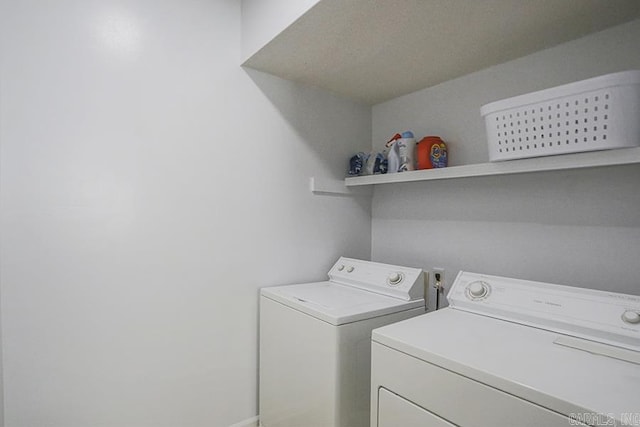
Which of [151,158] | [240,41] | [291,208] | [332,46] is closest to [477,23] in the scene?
[332,46]

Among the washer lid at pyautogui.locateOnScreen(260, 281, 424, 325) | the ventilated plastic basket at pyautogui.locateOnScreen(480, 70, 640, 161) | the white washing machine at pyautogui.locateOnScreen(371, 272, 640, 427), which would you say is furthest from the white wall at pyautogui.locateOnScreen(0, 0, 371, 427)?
the ventilated plastic basket at pyautogui.locateOnScreen(480, 70, 640, 161)

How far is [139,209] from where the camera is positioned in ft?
4.76

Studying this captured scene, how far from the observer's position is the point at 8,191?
1190mm

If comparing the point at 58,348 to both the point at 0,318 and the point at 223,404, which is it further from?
the point at 223,404

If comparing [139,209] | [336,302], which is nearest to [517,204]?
[336,302]

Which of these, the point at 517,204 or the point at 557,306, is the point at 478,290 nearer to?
the point at 557,306

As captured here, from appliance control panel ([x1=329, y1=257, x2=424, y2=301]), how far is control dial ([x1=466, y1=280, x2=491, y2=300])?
254 mm

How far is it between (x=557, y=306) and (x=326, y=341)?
2.89ft

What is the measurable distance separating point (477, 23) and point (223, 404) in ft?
7.10

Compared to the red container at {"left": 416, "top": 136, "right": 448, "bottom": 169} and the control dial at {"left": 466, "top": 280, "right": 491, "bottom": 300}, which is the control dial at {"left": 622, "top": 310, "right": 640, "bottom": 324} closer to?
the control dial at {"left": 466, "top": 280, "right": 491, "bottom": 300}

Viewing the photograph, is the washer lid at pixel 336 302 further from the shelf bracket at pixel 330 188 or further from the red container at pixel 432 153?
the red container at pixel 432 153

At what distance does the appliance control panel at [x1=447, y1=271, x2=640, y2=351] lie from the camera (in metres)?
1.03

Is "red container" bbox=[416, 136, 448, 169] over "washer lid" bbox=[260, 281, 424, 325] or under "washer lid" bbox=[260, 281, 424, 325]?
over

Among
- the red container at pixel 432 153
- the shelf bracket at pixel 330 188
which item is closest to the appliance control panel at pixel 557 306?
the red container at pixel 432 153
